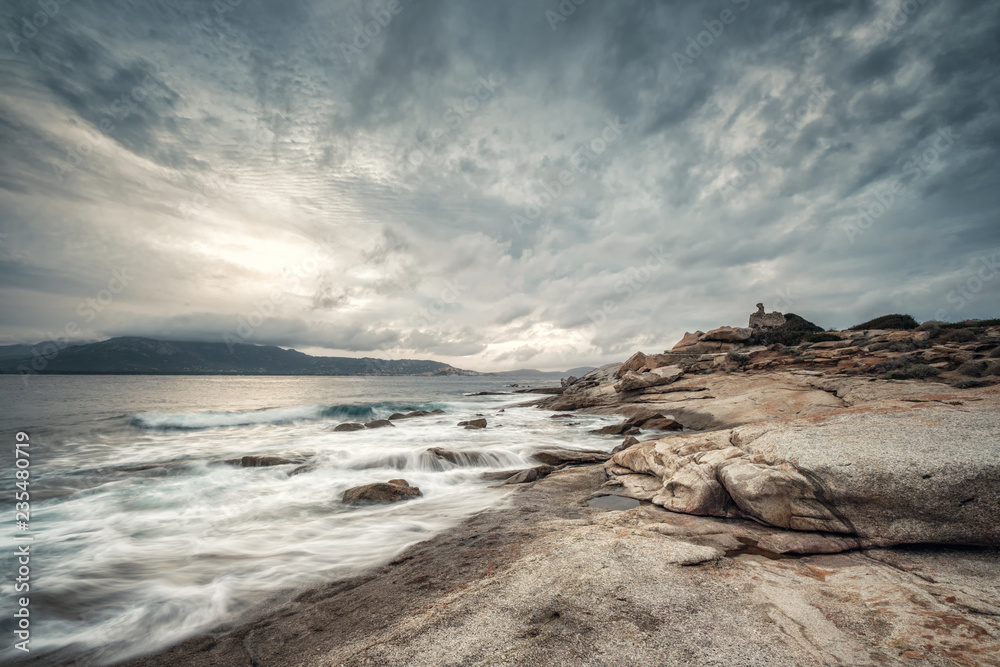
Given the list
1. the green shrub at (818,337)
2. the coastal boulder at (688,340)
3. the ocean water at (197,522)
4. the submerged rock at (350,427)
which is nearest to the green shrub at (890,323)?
the green shrub at (818,337)

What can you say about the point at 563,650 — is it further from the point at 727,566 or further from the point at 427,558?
the point at 427,558

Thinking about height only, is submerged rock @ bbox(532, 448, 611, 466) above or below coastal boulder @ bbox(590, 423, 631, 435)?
below

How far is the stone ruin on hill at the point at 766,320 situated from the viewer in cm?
3847

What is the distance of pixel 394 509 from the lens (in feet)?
28.3

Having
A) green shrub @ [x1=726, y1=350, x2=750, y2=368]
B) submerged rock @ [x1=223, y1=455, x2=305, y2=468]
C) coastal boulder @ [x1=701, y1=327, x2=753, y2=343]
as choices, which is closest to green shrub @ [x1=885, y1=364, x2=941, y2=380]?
green shrub @ [x1=726, y1=350, x2=750, y2=368]

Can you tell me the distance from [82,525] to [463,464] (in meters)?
9.16

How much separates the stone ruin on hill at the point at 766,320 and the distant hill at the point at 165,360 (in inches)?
5151

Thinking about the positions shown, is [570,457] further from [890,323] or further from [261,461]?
[890,323]

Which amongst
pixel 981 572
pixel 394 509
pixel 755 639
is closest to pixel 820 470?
pixel 981 572

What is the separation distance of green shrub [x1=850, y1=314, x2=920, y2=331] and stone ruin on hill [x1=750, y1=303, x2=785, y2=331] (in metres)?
6.09

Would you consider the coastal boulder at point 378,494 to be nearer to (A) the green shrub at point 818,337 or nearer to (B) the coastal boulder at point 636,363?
(B) the coastal boulder at point 636,363

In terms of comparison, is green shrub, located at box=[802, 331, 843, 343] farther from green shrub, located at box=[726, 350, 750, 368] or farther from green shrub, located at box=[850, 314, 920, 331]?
green shrub, located at box=[726, 350, 750, 368]

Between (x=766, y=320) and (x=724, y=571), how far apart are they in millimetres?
43681

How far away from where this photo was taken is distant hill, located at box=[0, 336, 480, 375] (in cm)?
11469
